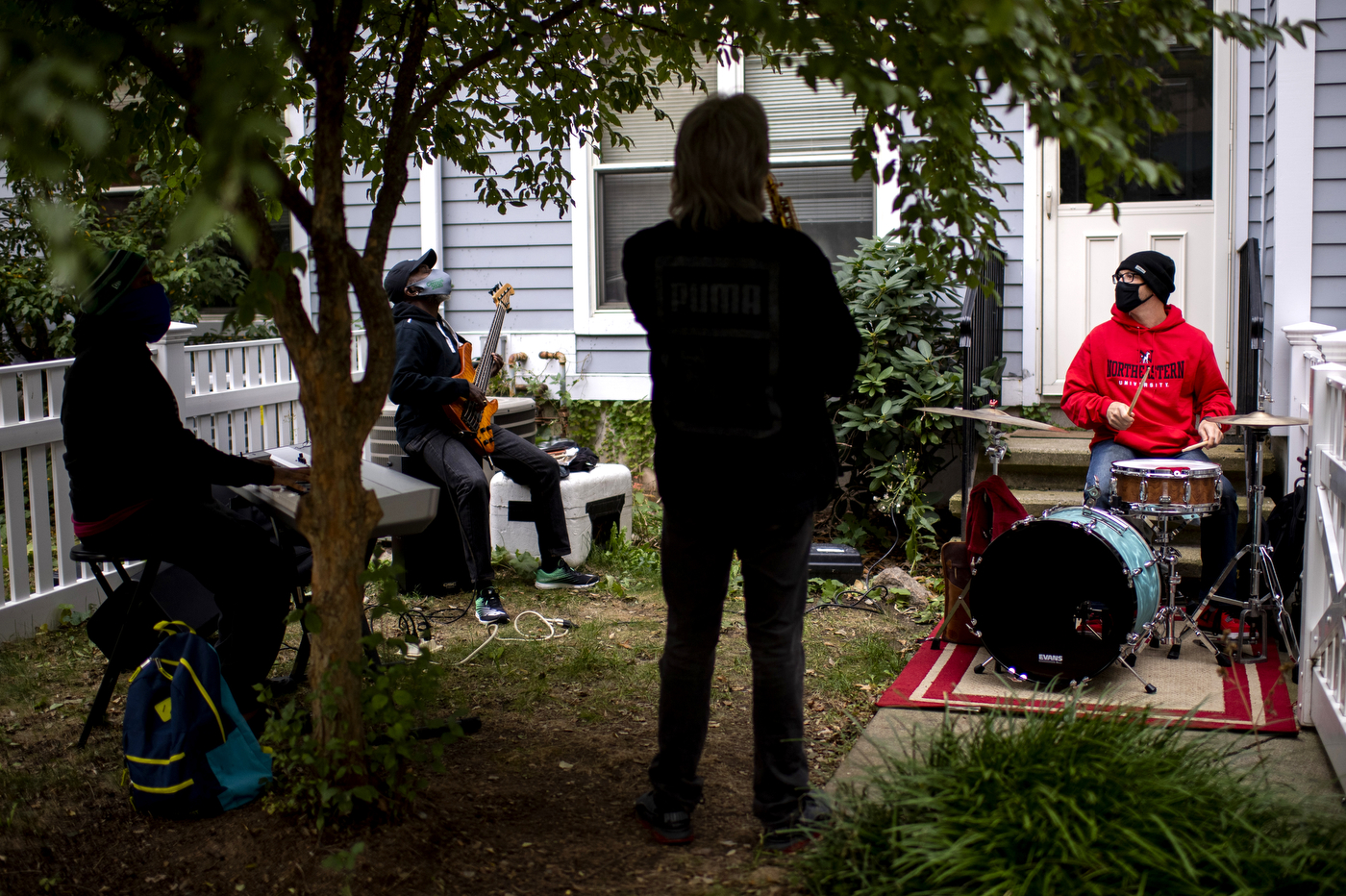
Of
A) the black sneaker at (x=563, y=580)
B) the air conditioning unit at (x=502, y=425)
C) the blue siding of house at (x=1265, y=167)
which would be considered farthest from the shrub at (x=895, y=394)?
the air conditioning unit at (x=502, y=425)

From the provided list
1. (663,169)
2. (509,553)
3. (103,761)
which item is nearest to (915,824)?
(103,761)

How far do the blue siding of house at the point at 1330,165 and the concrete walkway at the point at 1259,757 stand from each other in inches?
103

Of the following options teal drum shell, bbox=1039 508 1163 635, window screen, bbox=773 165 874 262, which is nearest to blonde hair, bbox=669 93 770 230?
teal drum shell, bbox=1039 508 1163 635

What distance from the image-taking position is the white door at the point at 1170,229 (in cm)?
632

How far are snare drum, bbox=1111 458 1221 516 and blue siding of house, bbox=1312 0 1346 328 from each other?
1706 mm

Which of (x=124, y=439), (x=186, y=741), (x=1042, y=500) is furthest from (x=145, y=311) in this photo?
(x=1042, y=500)

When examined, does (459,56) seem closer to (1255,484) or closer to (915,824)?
(915,824)

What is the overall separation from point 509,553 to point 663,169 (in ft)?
9.84

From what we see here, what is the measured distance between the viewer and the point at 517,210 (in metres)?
7.68

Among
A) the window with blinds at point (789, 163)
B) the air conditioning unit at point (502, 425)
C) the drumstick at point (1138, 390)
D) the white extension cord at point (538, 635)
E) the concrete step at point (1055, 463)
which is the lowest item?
the white extension cord at point (538, 635)

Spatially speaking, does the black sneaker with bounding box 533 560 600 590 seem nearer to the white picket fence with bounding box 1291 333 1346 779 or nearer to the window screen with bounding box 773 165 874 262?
the window screen with bounding box 773 165 874 262

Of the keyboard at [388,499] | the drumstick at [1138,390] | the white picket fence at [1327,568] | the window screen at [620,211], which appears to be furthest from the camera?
the window screen at [620,211]

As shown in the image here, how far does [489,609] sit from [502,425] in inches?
59.9

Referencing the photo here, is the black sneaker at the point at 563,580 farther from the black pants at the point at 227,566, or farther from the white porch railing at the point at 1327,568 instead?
the white porch railing at the point at 1327,568
